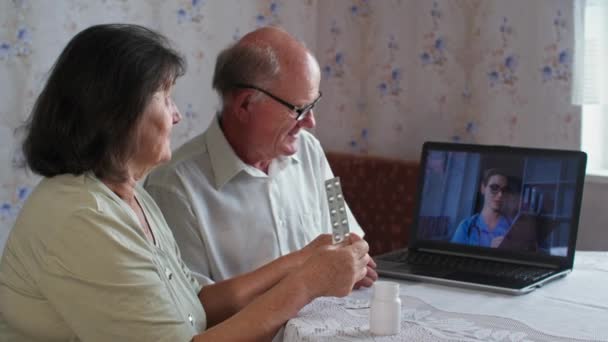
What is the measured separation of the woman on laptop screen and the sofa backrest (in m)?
0.95

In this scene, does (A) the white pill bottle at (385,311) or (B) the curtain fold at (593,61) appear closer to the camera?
(A) the white pill bottle at (385,311)

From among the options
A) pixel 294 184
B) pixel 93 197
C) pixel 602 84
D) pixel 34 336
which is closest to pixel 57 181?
pixel 93 197

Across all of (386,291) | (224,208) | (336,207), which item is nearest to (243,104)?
(224,208)

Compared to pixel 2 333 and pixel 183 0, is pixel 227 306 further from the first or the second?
pixel 183 0

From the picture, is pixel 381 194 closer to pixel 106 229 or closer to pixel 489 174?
pixel 489 174

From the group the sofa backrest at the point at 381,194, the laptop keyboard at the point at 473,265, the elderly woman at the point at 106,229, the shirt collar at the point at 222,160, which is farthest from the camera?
the sofa backrest at the point at 381,194

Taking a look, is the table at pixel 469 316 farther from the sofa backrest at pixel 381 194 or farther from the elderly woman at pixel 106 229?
the sofa backrest at pixel 381 194

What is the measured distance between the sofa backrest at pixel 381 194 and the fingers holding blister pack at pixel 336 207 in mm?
1376

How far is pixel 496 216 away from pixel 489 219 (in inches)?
0.8

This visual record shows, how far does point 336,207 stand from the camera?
145 centimetres

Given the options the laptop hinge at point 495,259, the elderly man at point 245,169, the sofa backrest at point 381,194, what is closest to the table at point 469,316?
the laptop hinge at point 495,259

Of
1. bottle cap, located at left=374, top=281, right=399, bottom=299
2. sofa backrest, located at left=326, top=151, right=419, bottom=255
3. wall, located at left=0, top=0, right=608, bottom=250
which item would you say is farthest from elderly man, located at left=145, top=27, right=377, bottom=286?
sofa backrest, located at left=326, top=151, right=419, bottom=255

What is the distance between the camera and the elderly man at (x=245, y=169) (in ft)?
5.62

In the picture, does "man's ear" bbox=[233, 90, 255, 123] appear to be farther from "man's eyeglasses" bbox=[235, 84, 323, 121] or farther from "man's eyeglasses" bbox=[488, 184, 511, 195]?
"man's eyeglasses" bbox=[488, 184, 511, 195]
